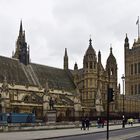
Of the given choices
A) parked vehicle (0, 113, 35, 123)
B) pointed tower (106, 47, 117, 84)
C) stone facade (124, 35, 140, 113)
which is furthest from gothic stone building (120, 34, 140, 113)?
parked vehicle (0, 113, 35, 123)

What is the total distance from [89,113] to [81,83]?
29.0 ft

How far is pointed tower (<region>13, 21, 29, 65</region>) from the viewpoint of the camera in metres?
82.3

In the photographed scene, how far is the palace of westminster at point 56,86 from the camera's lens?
70.2m

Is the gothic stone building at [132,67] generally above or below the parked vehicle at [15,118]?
above

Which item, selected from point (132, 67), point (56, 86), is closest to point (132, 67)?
point (132, 67)

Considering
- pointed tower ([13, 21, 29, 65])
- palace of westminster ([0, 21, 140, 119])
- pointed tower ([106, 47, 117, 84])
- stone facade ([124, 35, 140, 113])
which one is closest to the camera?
palace of westminster ([0, 21, 140, 119])

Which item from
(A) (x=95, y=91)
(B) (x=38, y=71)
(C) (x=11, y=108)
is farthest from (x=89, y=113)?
(C) (x=11, y=108)

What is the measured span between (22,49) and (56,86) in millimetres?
10529

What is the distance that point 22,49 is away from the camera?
85.5 metres

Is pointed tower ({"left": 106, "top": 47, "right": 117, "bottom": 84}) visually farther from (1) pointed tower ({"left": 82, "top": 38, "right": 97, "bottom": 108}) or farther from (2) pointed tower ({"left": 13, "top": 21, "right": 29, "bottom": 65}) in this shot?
(2) pointed tower ({"left": 13, "top": 21, "right": 29, "bottom": 65})

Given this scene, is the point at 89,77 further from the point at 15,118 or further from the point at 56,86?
the point at 15,118

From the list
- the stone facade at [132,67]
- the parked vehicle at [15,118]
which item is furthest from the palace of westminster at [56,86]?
the stone facade at [132,67]

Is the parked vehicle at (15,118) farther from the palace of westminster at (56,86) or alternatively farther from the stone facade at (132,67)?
the stone facade at (132,67)

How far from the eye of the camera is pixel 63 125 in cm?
5250
